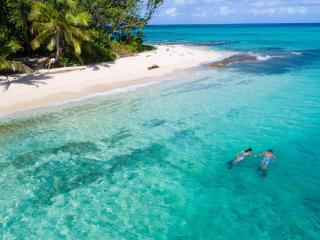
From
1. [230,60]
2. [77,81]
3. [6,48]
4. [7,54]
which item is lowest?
[230,60]

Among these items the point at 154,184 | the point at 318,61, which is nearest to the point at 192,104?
the point at 154,184

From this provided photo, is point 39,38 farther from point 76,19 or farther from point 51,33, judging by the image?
point 76,19

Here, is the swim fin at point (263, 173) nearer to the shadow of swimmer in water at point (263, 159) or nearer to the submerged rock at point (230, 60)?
the shadow of swimmer in water at point (263, 159)

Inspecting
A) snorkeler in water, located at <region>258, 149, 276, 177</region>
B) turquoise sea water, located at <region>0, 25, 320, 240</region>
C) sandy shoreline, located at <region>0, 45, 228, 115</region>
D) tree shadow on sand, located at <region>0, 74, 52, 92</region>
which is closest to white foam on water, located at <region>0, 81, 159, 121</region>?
sandy shoreline, located at <region>0, 45, 228, 115</region>

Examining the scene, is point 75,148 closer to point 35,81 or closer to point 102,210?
point 102,210

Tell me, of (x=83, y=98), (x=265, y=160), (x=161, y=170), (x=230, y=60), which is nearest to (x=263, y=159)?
(x=265, y=160)

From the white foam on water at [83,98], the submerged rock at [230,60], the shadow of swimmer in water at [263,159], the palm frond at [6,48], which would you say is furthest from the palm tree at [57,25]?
the shadow of swimmer in water at [263,159]
